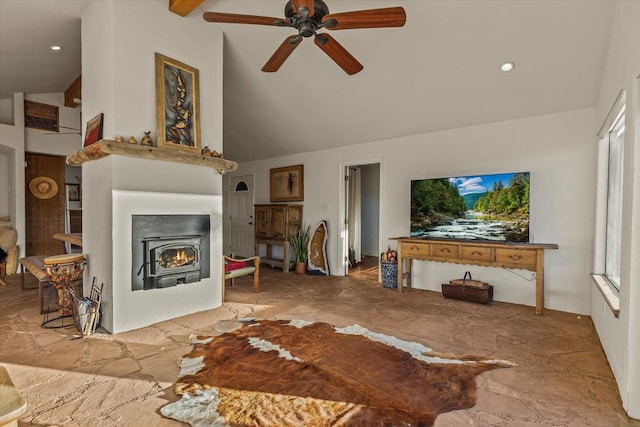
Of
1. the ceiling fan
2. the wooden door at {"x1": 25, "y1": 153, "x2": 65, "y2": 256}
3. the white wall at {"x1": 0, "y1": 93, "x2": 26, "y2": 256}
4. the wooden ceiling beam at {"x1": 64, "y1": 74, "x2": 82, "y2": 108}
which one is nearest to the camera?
the ceiling fan

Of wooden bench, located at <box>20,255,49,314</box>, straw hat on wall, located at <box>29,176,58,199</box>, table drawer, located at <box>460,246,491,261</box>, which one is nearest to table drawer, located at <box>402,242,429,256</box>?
table drawer, located at <box>460,246,491,261</box>

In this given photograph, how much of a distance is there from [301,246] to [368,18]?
4324 mm

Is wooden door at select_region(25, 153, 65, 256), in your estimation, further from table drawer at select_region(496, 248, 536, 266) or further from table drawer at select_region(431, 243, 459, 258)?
table drawer at select_region(496, 248, 536, 266)

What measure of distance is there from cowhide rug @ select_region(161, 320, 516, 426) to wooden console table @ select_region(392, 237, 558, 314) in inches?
60.1

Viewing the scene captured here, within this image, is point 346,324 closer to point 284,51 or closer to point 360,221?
point 284,51

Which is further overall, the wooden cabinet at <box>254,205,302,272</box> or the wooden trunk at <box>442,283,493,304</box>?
the wooden cabinet at <box>254,205,302,272</box>

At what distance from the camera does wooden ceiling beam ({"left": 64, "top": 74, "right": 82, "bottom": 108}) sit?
5216 millimetres

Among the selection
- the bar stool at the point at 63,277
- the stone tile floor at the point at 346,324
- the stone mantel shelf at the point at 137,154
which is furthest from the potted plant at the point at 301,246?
the bar stool at the point at 63,277

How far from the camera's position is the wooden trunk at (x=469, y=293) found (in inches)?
154

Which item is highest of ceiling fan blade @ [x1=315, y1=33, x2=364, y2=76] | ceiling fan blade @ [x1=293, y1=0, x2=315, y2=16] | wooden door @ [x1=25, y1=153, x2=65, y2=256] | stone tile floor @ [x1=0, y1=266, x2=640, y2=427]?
ceiling fan blade @ [x1=293, y1=0, x2=315, y2=16]

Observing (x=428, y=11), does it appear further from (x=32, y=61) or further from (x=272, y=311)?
(x=32, y=61)

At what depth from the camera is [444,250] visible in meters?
4.07

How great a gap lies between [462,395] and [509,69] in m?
3.26

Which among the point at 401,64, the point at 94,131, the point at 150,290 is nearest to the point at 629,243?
the point at 401,64
